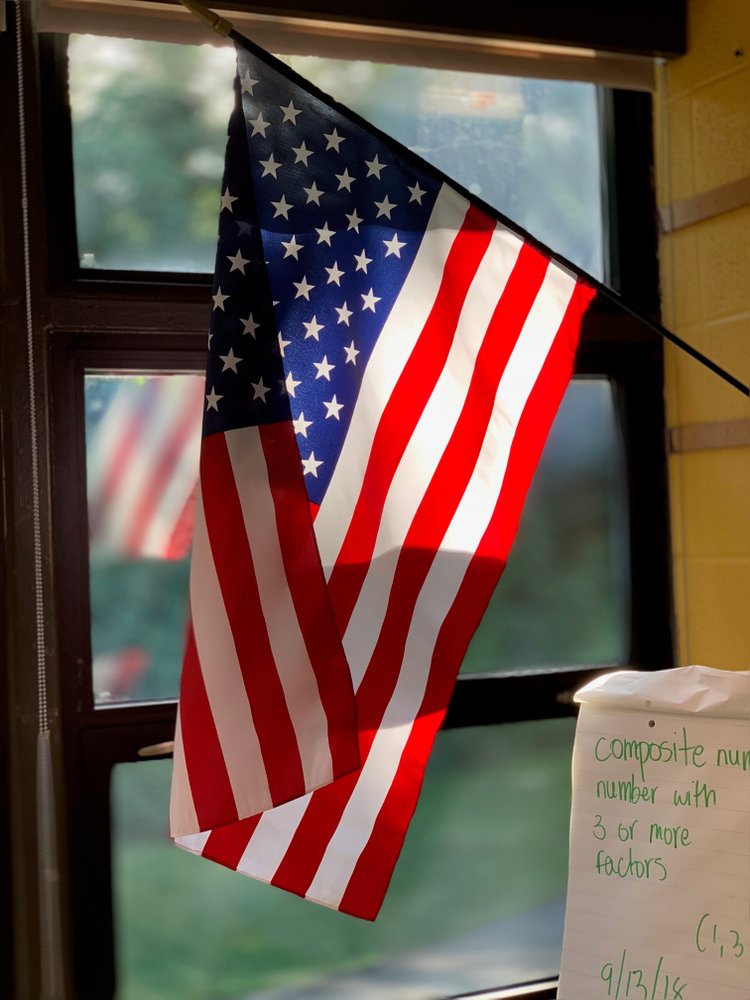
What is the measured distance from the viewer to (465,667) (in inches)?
85.8

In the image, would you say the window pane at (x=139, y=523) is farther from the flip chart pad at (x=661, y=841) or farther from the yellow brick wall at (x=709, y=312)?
the yellow brick wall at (x=709, y=312)

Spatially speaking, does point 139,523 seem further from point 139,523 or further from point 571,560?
point 571,560

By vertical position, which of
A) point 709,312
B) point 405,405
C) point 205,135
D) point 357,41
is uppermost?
point 357,41

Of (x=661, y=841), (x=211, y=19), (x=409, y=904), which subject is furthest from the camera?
(x=409, y=904)

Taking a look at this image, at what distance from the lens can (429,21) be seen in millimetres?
2033

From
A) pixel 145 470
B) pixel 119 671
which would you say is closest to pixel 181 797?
pixel 119 671

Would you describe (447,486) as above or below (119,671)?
above

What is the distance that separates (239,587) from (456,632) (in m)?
0.30

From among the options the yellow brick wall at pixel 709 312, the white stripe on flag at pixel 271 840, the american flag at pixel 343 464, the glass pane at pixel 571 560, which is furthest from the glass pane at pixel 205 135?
the white stripe on flag at pixel 271 840

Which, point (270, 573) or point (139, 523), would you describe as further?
point (139, 523)

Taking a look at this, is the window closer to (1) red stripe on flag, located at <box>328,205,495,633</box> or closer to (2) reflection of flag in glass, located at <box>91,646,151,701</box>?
(2) reflection of flag in glass, located at <box>91,646,151,701</box>

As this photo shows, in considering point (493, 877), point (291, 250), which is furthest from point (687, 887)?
point (291, 250)

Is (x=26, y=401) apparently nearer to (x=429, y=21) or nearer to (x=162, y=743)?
(x=162, y=743)

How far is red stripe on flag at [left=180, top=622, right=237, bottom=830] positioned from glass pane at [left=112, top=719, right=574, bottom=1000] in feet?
2.19
